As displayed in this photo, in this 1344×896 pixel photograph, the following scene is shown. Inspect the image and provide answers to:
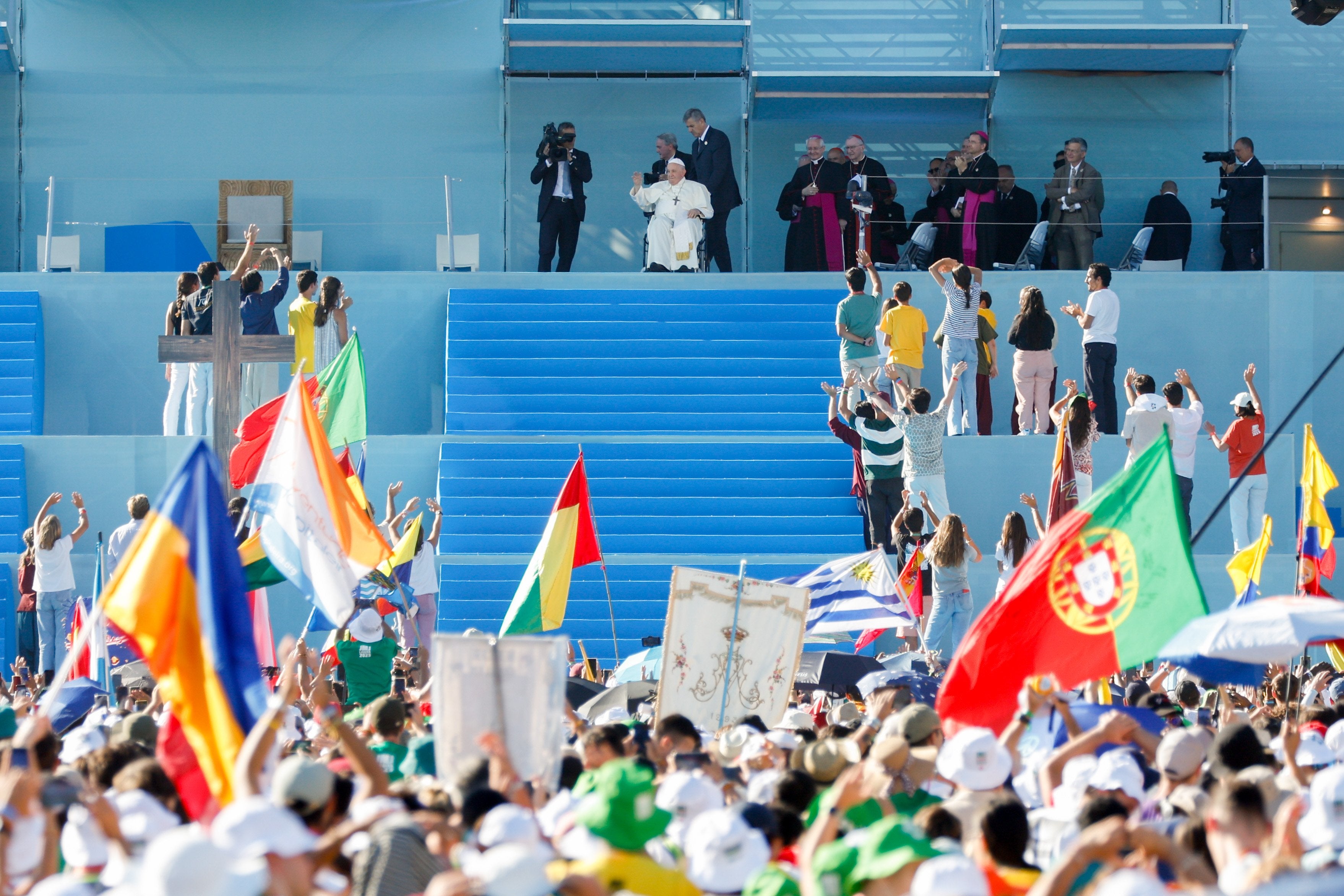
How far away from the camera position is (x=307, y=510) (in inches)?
370

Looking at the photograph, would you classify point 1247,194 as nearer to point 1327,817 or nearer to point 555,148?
point 555,148

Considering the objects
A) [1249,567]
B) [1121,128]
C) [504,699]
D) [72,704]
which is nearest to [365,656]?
[72,704]

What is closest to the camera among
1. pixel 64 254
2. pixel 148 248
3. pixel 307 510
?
pixel 307 510

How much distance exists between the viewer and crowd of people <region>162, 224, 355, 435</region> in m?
16.0

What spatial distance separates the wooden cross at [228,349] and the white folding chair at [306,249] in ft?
31.0

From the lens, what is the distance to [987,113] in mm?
23766

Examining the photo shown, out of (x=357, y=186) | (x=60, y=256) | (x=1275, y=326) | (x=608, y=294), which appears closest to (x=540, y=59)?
(x=357, y=186)


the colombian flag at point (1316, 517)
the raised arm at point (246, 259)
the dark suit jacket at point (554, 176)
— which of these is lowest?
the colombian flag at point (1316, 517)

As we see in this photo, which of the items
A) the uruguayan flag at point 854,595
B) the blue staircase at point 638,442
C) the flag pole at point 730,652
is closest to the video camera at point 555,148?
the blue staircase at point 638,442

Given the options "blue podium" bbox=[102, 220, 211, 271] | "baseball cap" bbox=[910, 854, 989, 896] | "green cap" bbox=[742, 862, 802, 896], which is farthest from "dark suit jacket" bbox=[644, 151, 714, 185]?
"baseball cap" bbox=[910, 854, 989, 896]

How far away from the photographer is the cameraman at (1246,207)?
66.9 ft

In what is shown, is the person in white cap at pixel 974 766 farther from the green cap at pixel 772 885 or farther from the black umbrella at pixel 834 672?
the black umbrella at pixel 834 672

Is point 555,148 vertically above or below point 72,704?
above

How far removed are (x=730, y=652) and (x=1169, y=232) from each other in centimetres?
1358
